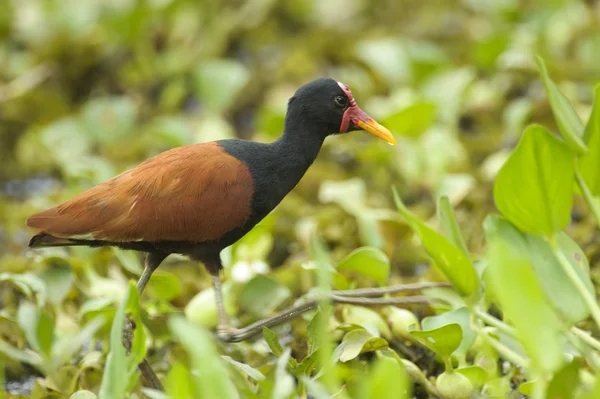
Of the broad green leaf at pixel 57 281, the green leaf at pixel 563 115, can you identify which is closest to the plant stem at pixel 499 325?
the green leaf at pixel 563 115

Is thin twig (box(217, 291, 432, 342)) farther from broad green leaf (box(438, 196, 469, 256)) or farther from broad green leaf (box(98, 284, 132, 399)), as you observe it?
broad green leaf (box(98, 284, 132, 399))

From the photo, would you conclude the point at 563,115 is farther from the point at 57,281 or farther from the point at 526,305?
the point at 57,281

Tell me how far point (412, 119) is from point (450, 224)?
4.88 ft

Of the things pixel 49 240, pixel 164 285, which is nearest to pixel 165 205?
pixel 49 240

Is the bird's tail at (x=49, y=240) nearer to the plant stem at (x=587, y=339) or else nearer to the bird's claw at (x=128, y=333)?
the bird's claw at (x=128, y=333)

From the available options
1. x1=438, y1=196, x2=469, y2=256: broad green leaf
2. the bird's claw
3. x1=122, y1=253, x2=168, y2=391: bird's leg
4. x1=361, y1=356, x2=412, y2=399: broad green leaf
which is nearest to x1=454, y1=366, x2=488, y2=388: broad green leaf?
x1=438, y1=196, x2=469, y2=256: broad green leaf

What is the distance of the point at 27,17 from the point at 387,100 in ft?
7.48

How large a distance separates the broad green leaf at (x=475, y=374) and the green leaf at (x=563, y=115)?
692 mm

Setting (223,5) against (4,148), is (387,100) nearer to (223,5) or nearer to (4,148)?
(223,5)

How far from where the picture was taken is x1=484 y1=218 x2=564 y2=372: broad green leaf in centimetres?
186

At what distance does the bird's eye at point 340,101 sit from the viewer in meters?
3.04

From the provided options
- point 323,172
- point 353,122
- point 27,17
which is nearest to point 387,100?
point 323,172

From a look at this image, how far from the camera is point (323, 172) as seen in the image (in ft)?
14.6

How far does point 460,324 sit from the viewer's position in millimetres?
2727
